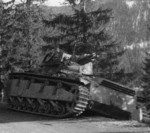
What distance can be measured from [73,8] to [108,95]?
44.5 ft

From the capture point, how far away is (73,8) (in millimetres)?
29500

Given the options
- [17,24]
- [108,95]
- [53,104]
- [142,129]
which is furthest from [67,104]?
[17,24]

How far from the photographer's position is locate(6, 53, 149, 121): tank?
17328 millimetres

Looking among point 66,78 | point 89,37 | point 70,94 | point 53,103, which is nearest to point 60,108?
point 53,103

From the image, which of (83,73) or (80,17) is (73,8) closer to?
(80,17)

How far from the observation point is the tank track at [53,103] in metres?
17.1

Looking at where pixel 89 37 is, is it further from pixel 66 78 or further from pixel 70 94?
pixel 70 94

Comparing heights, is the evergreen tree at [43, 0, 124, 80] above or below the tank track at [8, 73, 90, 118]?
above

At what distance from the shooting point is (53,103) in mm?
18266

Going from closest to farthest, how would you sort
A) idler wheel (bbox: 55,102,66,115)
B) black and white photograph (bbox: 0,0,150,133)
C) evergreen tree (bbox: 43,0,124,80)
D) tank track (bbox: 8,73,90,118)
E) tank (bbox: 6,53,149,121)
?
black and white photograph (bbox: 0,0,150,133)
tank track (bbox: 8,73,90,118)
tank (bbox: 6,53,149,121)
idler wheel (bbox: 55,102,66,115)
evergreen tree (bbox: 43,0,124,80)

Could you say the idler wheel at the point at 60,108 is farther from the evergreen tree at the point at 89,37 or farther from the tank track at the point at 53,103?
the evergreen tree at the point at 89,37

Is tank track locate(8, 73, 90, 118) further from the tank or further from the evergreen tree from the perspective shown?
the evergreen tree

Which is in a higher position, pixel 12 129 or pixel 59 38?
pixel 59 38

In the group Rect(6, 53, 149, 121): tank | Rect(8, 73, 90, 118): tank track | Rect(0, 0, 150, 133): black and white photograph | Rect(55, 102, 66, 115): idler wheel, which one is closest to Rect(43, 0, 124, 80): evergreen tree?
Rect(0, 0, 150, 133): black and white photograph
